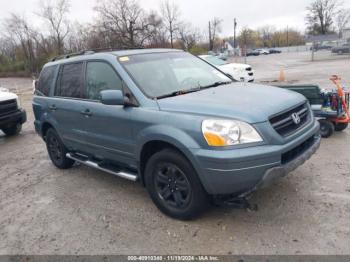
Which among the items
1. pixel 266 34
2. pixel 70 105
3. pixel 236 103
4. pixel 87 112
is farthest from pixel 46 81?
pixel 266 34

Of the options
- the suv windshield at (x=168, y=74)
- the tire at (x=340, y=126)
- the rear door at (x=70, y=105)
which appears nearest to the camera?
the suv windshield at (x=168, y=74)

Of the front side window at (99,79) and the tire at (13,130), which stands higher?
the front side window at (99,79)

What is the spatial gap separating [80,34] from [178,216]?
164ft

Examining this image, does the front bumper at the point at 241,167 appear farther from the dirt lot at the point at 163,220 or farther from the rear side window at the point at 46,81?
the rear side window at the point at 46,81

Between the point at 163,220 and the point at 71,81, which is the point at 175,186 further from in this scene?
the point at 71,81

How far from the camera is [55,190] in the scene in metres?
4.88

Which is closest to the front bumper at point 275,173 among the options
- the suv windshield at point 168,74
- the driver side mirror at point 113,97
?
the suv windshield at point 168,74

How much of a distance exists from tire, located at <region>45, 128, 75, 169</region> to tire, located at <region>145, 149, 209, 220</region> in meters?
2.32

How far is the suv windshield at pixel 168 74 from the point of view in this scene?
12.9 ft

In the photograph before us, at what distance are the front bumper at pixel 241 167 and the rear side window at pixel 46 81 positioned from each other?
341 centimetres

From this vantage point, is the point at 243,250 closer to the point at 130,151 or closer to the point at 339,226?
the point at 339,226

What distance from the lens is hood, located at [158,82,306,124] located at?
10.3 feet

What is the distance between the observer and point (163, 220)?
3.71 metres

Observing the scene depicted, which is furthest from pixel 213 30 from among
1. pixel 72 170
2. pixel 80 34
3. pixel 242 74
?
pixel 72 170
